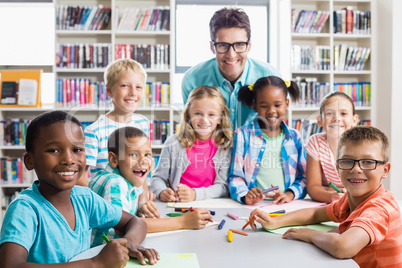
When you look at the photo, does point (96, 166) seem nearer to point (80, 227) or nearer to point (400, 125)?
Answer: point (80, 227)

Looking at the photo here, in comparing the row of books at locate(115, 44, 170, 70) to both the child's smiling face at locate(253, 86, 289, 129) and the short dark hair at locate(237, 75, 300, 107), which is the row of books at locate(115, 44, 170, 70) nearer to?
the short dark hair at locate(237, 75, 300, 107)

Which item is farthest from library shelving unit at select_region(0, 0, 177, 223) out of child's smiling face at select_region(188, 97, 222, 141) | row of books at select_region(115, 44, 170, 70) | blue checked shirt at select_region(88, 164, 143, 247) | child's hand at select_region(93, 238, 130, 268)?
child's hand at select_region(93, 238, 130, 268)

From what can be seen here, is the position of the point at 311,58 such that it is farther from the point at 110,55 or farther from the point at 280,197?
the point at 280,197

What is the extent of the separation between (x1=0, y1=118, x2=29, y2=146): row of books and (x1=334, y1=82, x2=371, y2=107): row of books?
11.0ft

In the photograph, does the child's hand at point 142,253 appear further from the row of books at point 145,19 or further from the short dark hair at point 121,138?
the row of books at point 145,19

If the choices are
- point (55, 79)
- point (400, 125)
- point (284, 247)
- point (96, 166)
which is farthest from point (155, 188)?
point (400, 125)

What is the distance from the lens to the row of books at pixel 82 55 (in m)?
4.02

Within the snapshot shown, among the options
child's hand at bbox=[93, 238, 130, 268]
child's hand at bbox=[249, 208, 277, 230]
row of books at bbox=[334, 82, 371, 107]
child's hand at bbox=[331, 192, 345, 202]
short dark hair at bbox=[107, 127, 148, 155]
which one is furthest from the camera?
row of books at bbox=[334, 82, 371, 107]

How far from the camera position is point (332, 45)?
4.29 m

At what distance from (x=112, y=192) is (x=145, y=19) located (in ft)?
9.91

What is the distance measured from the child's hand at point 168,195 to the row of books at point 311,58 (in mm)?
2872

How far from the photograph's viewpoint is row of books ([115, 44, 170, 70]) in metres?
4.07

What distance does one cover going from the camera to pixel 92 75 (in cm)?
425

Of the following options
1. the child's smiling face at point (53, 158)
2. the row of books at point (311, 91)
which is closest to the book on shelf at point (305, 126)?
the row of books at point (311, 91)
